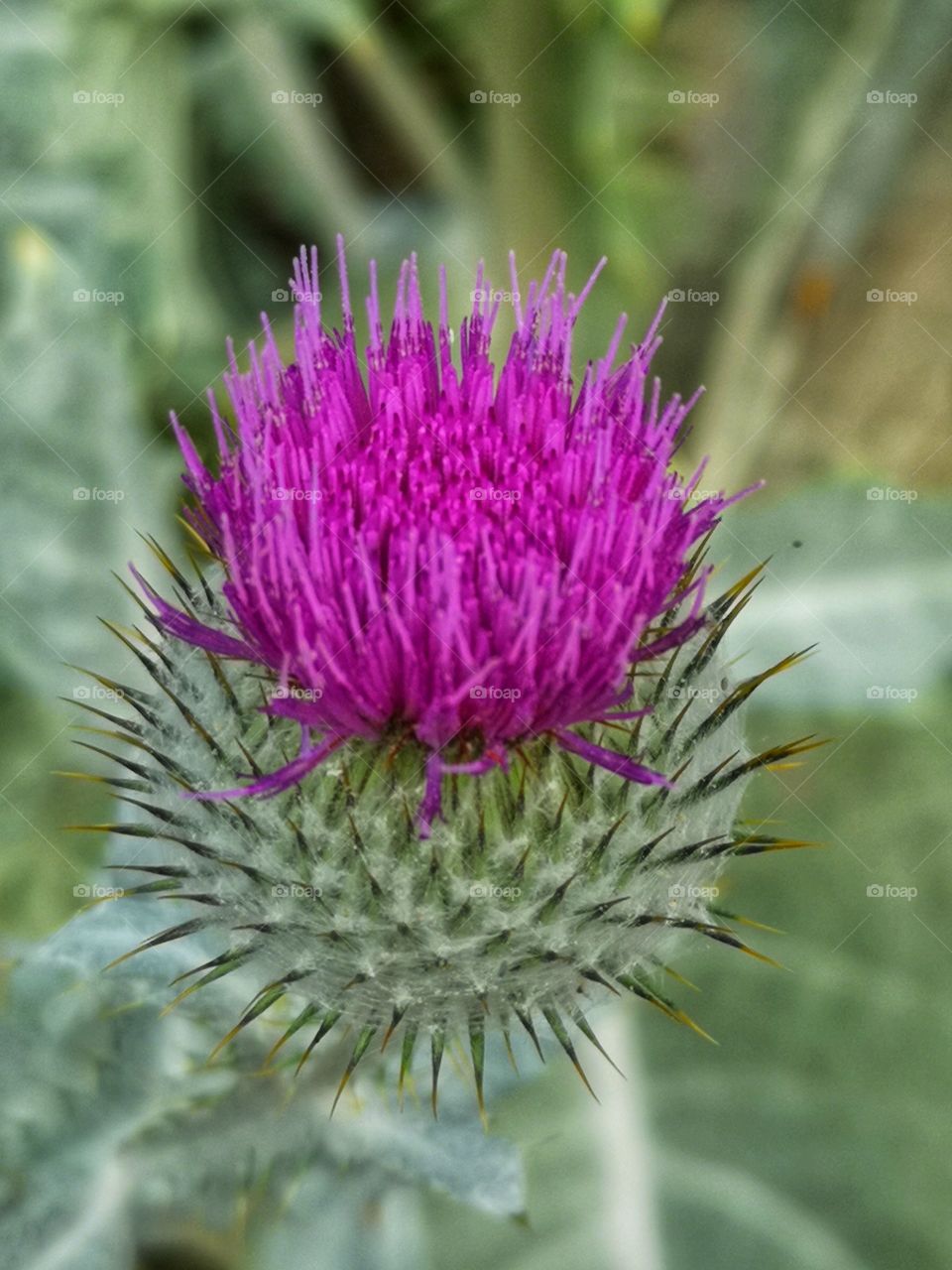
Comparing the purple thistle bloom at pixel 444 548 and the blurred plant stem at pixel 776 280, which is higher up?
the blurred plant stem at pixel 776 280

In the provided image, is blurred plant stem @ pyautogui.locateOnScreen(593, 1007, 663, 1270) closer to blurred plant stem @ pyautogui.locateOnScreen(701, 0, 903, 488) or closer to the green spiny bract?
the green spiny bract

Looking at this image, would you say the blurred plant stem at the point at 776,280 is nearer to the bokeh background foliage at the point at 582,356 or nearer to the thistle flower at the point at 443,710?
the bokeh background foliage at the point at 582,356

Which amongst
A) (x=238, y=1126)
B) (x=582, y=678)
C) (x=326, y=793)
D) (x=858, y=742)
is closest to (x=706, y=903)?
(x=582, y=678)

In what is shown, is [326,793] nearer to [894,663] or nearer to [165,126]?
[894,663]

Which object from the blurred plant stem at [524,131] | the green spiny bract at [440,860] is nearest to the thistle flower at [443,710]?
the green spiny bract at [440,860]

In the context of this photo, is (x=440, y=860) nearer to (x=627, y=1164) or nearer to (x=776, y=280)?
(x=627, y=1164)

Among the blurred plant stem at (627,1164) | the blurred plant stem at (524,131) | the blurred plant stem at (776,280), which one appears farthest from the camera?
the blurred plant stem at (776,280)

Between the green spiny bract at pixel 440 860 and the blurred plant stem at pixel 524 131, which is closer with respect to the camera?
the green spiny bract at pixel 440 860

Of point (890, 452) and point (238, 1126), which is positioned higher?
point (890, 452)
